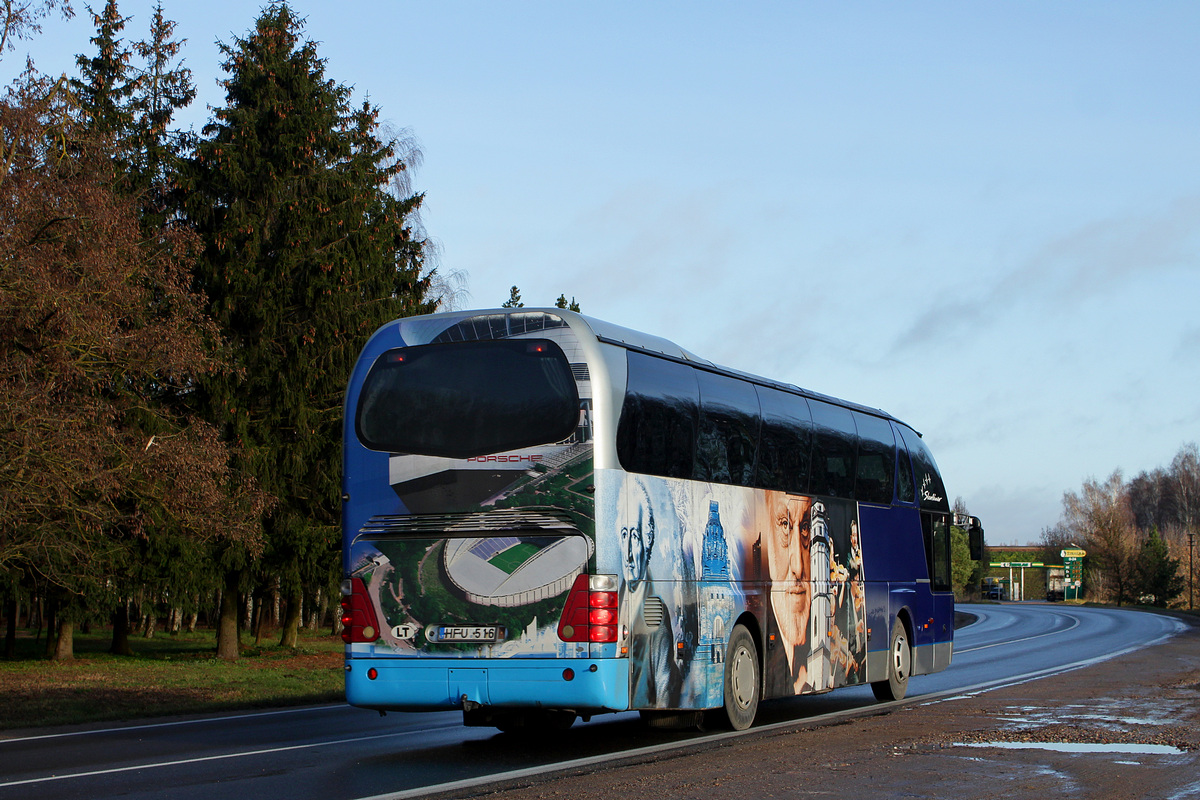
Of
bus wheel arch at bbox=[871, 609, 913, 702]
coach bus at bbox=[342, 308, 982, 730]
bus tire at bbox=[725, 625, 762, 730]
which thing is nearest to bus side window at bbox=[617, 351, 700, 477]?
coach bus at bbox=[342, 308, 982, 730]

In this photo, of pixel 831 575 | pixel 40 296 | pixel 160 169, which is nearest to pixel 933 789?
pixel 831 575

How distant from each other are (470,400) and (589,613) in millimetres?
2102

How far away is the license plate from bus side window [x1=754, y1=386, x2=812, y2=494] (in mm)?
3938

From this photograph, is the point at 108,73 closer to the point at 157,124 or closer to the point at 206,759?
the point at 157,124

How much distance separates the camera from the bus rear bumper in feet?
34.4

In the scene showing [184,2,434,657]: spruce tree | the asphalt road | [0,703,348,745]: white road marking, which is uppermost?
[184,2,434,657]: spruce tree

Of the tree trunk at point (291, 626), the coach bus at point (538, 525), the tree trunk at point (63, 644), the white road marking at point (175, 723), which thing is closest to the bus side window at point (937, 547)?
the coach bus at point (538, 525)

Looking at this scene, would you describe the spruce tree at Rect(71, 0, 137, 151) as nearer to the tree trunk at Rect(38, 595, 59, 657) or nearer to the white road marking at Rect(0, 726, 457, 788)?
the tree trunk at Rect(38, 595, 59, 657)

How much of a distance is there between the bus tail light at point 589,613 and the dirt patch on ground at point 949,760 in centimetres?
109

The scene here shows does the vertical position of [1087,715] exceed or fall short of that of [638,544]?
it falls short

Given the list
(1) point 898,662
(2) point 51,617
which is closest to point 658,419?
(1) point 898,662

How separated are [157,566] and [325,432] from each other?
17.0 ft

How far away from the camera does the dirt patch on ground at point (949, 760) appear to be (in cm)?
870

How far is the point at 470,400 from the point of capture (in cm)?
1100
